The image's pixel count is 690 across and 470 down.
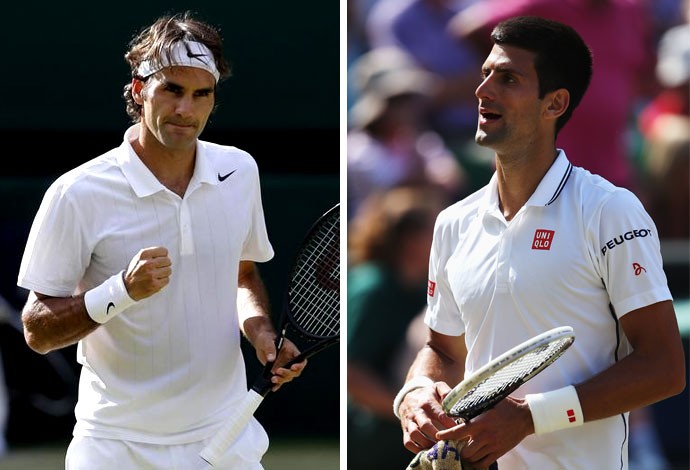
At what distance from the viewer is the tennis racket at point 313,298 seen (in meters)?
3.04

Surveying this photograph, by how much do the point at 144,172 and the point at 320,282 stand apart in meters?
0.55

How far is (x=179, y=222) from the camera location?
10.1 ft

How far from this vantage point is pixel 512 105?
273 centimetres

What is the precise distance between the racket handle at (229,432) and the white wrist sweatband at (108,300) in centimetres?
35

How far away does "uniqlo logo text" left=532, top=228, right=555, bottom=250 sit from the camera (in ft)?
8.63

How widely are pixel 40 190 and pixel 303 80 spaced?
1.19 metres

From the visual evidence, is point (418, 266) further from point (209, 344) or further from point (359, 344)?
point (209, 344)

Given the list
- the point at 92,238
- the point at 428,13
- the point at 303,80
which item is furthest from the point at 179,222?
the point at 303,80

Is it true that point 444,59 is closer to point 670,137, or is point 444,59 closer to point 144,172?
point 670,137

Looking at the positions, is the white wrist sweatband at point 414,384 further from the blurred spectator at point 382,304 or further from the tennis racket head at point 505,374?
the blurred spectator at point 382,304

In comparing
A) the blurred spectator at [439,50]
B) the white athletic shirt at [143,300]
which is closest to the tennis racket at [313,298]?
the white athletic shirt at [143,300]

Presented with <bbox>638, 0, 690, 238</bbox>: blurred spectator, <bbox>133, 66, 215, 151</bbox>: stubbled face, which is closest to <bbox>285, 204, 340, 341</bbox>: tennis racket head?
<bbox>133, 66, 215, 151</bbox>: stubbled face

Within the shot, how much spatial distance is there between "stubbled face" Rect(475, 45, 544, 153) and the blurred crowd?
1375 mm

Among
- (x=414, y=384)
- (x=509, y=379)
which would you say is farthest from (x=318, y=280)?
(x=509, y=379)
